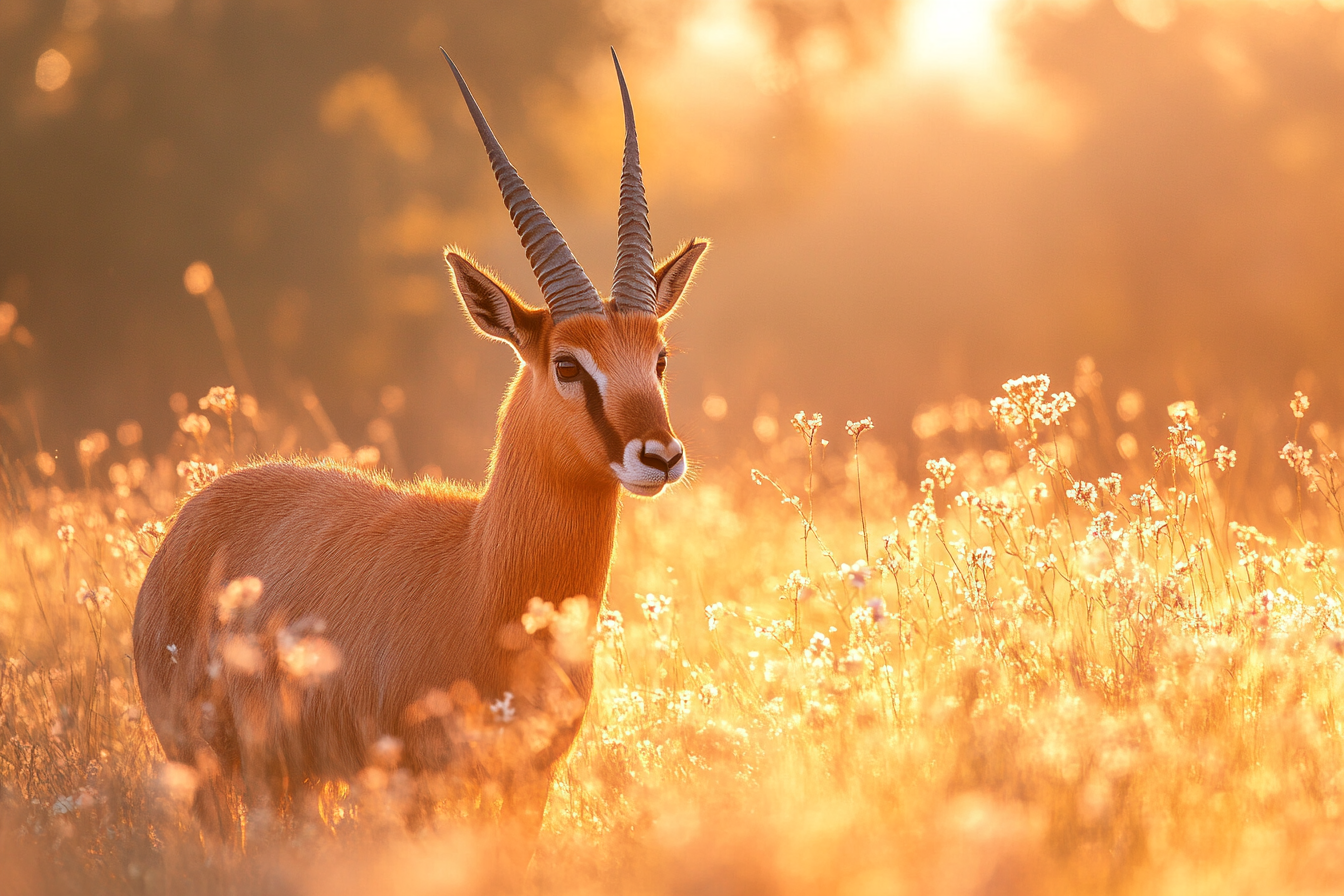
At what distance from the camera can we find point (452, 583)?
16.0ft

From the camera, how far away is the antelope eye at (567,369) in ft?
16.0

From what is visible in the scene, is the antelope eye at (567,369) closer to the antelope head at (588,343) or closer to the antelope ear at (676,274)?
the antelope head at (588,343)

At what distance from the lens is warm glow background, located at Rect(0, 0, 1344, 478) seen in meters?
18.6

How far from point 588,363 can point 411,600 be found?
1.26 m

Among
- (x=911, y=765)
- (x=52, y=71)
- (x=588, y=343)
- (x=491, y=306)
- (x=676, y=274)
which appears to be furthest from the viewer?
(x=52, y=71)

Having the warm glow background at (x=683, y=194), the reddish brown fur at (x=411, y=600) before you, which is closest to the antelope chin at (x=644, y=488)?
the reddish brown fur at (x=411, y=600)

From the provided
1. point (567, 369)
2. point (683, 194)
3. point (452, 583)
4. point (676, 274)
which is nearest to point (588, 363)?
point (567, 369)

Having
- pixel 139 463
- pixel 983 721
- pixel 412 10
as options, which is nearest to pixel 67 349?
pixel 412 10

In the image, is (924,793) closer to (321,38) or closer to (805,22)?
(321,38)

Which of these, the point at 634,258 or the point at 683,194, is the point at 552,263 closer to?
the point at 634,258

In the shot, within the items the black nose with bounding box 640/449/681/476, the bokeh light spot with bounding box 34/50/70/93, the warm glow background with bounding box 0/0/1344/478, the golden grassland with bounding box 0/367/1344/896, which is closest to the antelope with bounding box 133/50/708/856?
the black nose with bounding box 640/449/681/476

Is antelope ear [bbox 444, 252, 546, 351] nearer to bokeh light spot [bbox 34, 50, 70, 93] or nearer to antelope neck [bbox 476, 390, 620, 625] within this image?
antelope neck [bbox 476, 390, 620, 625]

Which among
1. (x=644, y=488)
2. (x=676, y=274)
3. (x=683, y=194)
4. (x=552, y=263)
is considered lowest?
(x=644, y=488)

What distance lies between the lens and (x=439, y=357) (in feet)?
77.2
